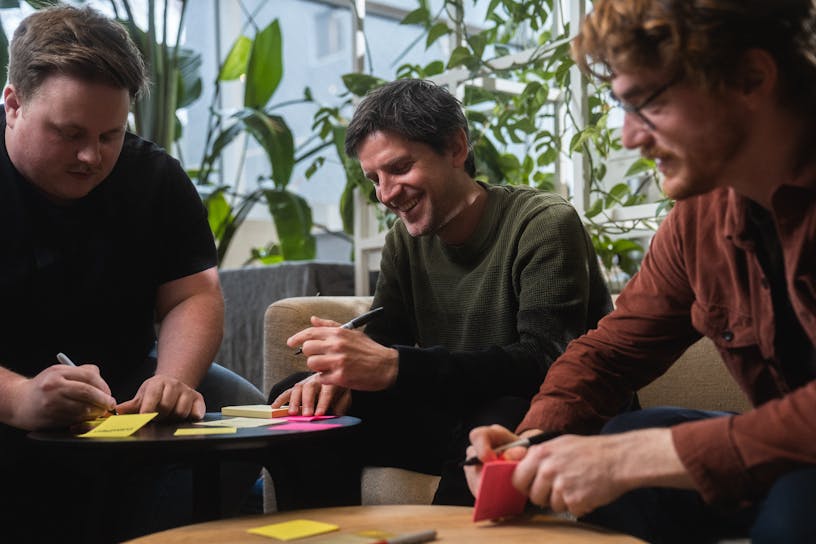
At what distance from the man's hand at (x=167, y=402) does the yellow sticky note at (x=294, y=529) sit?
0.53m

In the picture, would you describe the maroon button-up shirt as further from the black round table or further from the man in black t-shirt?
the man in black t-shirt

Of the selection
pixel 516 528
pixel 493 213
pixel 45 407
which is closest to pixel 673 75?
pixel 516 528

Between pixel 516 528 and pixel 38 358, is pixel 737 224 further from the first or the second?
pixel 38 358

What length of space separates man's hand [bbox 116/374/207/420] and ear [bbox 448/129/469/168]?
693 millimetres

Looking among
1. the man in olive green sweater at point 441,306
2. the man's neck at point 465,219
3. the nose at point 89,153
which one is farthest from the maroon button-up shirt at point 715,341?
the nose at point 89,153

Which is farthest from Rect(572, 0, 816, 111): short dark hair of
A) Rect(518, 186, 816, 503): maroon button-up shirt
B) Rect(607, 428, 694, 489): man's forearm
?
Rect(607, 428, 694, 489): man's forearm

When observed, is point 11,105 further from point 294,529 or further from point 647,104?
point 647,104

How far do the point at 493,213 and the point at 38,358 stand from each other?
91cm

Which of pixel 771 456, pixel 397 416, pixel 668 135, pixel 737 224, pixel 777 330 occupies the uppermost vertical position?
pixel 668 135

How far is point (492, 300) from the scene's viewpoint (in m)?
1.83

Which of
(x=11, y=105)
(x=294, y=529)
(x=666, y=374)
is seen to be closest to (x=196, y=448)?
(x=294, y=529)

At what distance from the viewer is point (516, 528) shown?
1.06m

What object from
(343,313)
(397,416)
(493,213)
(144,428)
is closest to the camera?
(144,428)

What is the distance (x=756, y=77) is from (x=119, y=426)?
0.97 metres
